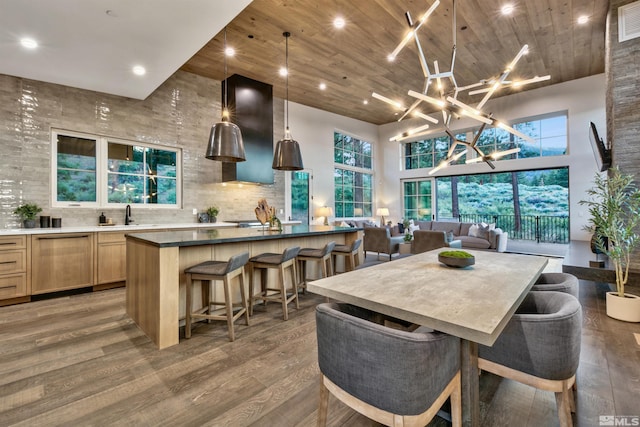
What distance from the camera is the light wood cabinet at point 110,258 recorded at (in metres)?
3.95

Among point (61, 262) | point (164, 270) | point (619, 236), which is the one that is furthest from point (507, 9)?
point (61, 262)

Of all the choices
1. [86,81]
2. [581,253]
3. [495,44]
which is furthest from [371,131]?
[86,81]

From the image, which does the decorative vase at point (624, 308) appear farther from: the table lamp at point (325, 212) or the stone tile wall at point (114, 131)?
the stone tile wall at point (114, 131)

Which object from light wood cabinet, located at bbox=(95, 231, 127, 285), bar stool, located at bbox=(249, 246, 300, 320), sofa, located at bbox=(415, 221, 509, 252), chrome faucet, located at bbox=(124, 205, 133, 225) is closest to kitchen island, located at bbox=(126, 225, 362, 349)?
bar stool, located at bbox=(249, 246, 300, 320)

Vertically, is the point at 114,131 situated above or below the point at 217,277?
above

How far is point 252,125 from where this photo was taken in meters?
5.50

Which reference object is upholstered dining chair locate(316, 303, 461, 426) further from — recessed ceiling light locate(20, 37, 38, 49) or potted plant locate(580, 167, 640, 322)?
recessed ceiling light locate(20, 37, 38, 49)

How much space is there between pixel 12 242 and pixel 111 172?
1611 millimetres

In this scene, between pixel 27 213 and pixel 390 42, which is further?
pixel 390 42

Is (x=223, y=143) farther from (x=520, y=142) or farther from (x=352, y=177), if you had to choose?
(x=520, y=142)

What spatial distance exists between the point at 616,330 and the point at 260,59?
5.84 m

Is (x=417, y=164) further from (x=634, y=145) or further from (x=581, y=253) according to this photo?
(x=634, y=145)

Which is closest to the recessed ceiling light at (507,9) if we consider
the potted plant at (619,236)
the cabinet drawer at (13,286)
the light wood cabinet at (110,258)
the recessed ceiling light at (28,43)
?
the potted plant at (619,236)

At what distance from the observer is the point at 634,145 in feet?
11.3
